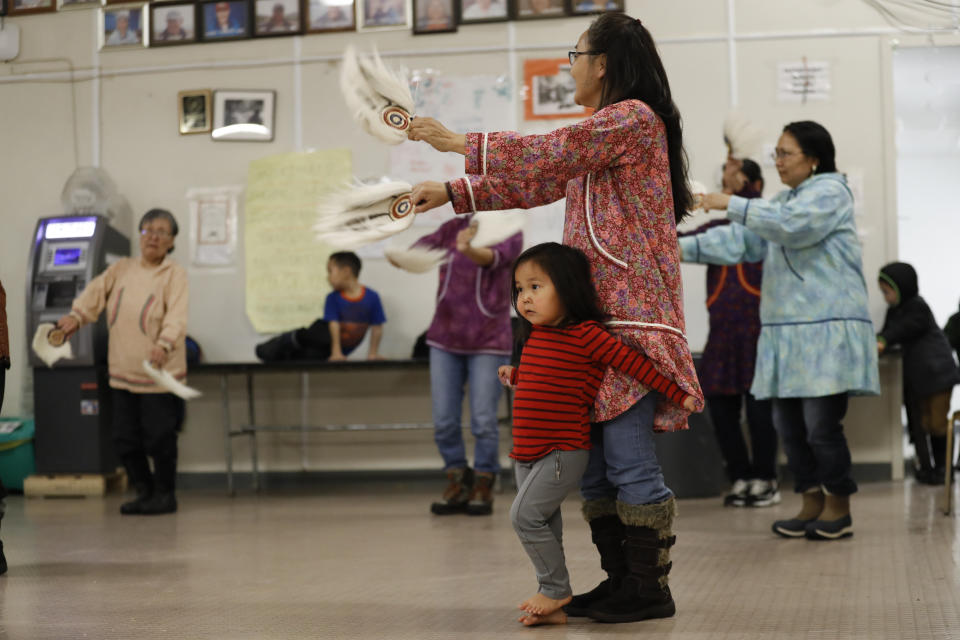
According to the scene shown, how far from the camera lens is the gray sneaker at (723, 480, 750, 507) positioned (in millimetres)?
4637

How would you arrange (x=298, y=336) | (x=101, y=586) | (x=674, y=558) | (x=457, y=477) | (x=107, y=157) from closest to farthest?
1. (x=101, y=586)
2. (x=674, y=558)
3. (x=457, y=477)
4. (x=298, y=336)
5. (x=107, y=157)

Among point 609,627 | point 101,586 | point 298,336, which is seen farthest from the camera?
point 298,336

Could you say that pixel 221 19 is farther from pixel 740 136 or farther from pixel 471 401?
pixel 740 136

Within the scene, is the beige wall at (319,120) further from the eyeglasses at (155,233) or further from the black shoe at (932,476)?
the eyeglasses at (155,233)

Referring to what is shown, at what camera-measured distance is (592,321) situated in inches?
88.7

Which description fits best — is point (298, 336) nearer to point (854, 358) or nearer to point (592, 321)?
point (854, 358)

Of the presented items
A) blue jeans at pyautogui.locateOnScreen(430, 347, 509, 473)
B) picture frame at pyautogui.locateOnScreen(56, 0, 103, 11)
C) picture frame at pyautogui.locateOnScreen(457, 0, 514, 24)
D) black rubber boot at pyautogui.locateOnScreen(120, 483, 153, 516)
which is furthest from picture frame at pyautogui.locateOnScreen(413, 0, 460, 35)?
black rubber boot at pyautogui.locateOnScreen(120, 483, 153, 516)

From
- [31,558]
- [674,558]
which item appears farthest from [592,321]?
[31,558]

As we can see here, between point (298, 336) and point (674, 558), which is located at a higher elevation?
point (298, 336)

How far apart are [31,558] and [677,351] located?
2390 mm

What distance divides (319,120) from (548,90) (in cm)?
130

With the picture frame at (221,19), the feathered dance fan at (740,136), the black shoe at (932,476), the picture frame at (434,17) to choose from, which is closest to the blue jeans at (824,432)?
the feathered dance fan at (740,136)

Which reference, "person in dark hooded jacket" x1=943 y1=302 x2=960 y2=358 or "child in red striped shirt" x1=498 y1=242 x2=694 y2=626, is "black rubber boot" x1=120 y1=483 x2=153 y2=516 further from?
"person in dark hooded jacket" x1=943 y1=302 x2=960 y2=358

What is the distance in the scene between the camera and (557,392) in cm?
223
